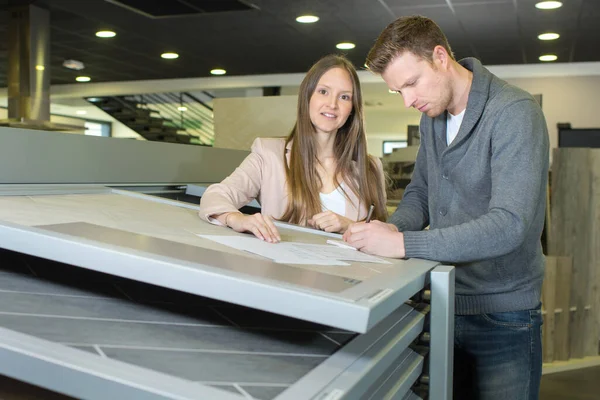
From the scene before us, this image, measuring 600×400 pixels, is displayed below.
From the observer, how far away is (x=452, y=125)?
160 centimetres

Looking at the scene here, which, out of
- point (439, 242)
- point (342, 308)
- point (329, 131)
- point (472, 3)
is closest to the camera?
point (342, 308)

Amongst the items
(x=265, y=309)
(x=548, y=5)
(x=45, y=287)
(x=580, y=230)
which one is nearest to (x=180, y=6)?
(x=548, y=5)

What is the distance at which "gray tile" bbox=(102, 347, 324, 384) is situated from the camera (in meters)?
0.75

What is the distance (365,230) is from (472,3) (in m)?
4.88

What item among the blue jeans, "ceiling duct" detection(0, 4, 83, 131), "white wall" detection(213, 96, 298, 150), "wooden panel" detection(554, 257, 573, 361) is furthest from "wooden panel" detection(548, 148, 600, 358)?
"ceiling duct" detection(0, 4, 83, 131)

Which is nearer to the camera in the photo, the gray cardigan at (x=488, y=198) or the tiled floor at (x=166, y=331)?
the tiled floor at (x=166, y=331)

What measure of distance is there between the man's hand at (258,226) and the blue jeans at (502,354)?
0.52 metres

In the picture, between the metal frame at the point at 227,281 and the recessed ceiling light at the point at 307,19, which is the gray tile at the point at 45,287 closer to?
the metal frame at the point at 227,281

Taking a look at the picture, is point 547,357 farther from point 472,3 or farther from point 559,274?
point 472,3

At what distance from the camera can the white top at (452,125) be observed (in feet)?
5.16

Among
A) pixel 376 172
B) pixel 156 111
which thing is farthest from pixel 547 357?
pixel 156 111

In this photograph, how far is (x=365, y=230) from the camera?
1.35 meters

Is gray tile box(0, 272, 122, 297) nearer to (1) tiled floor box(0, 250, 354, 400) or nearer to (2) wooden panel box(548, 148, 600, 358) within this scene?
(1) tiled floor box(0, 250, 354, 400)

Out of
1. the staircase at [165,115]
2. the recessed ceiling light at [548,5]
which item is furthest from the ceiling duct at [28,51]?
the recessed ceiling light at [548,5]
